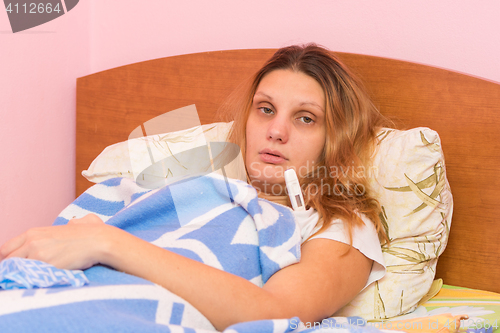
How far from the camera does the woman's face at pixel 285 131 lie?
92 centimetres

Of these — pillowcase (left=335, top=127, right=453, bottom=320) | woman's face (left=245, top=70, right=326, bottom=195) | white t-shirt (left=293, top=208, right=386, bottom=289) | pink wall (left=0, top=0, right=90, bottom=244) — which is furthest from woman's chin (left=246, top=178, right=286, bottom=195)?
pink wall (left=0, top=0, right=90, bottom=244)

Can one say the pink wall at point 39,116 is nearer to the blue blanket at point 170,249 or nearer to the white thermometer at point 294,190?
the blue blanket at point 170,249

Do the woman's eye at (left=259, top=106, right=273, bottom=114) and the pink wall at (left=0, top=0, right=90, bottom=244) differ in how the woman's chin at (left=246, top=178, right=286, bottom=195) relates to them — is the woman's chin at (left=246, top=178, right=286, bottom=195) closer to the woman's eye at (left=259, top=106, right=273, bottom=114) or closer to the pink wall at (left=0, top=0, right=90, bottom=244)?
the woman's eye at (left=259, top=106, right=273, bottom=114)

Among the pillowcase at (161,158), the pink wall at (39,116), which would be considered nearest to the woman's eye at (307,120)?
the pillowcase at (161,158)

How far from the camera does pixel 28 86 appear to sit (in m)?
1.28

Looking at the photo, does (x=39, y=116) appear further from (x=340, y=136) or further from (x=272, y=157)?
(x=340, y=136)

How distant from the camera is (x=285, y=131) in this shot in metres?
0.91

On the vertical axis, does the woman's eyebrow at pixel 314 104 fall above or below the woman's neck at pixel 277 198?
above

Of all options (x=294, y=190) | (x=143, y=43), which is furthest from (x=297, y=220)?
(x=143, y=43)

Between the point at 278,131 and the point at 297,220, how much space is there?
0.63ft

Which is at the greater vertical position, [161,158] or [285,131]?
[285,131]

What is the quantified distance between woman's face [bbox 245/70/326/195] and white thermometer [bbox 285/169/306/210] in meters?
0.05

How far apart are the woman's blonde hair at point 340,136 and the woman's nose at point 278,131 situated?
101 millimetres

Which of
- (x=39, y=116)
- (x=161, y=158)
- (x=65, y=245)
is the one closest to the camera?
(x=65, y=245)
